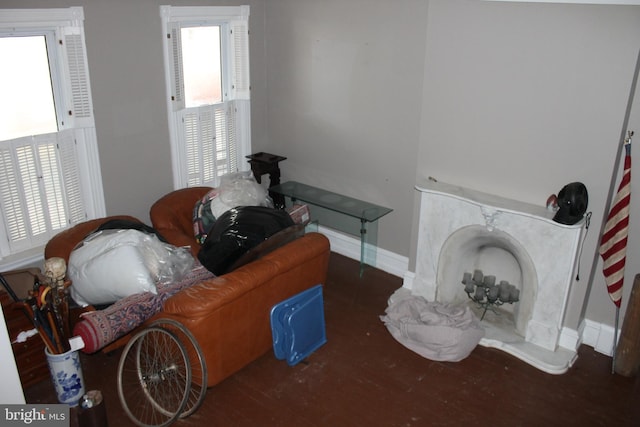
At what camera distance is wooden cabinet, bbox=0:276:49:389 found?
3.77 metres

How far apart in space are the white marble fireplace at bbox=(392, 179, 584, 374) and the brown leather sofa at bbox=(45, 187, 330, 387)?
1013 mm

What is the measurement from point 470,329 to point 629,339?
1110 mm

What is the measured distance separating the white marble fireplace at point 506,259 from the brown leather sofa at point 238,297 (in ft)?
3.33

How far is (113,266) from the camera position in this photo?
3.78 m

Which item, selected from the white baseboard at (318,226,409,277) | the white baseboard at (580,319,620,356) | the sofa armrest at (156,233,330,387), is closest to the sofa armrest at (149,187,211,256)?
the sofa armrest at (156,233,330,387)

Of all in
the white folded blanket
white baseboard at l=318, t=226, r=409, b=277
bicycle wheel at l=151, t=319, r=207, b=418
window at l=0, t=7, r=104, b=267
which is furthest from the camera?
white baseboard at l=318, t=226, r=409, b=277

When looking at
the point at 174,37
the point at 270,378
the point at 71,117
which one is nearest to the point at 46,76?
the point at 71,117

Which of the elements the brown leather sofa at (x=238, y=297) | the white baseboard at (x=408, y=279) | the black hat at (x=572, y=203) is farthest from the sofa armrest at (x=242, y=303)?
the black hat at (x=572, y=203)

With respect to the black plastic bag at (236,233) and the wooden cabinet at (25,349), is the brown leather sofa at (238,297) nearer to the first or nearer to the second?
the black plastic bag at (236,233)

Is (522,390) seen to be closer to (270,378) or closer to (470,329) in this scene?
(470,329)

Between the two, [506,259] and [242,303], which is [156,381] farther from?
[506,259]

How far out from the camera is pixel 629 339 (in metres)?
4.09

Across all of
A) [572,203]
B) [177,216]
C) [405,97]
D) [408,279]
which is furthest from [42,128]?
[572,203]

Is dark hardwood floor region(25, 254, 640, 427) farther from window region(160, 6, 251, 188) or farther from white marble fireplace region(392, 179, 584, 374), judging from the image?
window region(160, 6, 251, 188)
